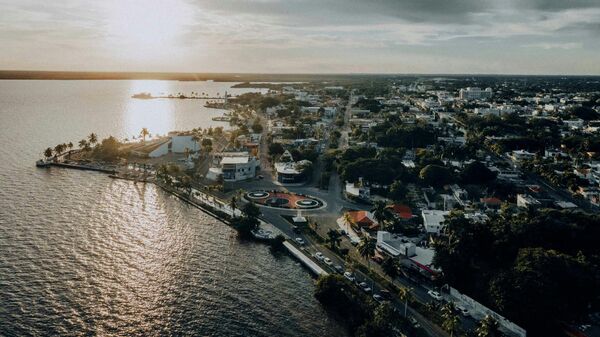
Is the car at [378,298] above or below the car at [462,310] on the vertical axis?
above

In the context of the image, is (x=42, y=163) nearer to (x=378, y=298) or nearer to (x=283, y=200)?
(x=283, y=200)

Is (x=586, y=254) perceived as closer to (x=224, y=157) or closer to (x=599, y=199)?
(x=599, y=199)

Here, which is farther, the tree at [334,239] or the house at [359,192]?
the house at [359,192]

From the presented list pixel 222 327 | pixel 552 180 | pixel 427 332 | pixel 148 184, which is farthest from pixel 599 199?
pixel 148 184

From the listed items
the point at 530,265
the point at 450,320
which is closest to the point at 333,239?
the point at 450,320

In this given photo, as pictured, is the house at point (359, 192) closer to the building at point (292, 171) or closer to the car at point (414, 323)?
the building at point (292, 171)

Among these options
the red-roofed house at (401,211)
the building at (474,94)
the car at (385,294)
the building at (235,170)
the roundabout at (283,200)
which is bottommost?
the car at (385,294)

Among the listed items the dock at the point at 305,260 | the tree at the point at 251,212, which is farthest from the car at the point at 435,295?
the tree at the point at 251,212
